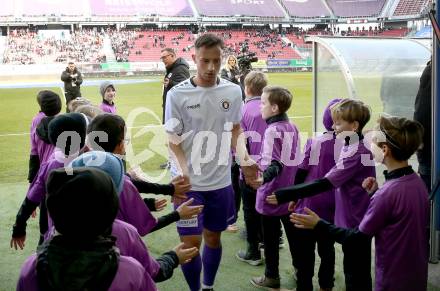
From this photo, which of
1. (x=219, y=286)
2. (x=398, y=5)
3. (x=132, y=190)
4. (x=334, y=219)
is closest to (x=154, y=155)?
(x=219, y=286)

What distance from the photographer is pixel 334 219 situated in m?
3.42

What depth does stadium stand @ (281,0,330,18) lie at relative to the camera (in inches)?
2160

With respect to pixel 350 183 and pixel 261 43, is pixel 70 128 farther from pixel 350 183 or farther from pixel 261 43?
pixel 261 43

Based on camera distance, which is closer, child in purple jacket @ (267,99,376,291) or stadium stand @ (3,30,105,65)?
child in purple jacket @ (267,99,376,291)

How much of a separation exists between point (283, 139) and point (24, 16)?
149 feet

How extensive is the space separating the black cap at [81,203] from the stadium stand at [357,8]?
58798 mm

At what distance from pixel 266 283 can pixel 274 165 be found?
0.98 m

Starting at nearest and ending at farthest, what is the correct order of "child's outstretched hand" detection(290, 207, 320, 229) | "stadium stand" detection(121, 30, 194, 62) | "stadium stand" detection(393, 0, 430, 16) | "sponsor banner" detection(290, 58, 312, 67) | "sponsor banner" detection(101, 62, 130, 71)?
"child's outstretched hand" detection(290, 207, 320, 229)
"sponsor banner" detection(101, 62, 130, 71)
"sponsor banner" detection(290, 58, 312, 67)
"stadium stand" detection(121, 30, 194, 62)
"stadium stand" detection(393, 0, 430, 16)

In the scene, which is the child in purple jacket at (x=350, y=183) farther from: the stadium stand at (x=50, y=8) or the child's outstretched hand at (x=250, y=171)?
the stadium stand at (x=50, y=8)

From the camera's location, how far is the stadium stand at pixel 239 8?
167 feet

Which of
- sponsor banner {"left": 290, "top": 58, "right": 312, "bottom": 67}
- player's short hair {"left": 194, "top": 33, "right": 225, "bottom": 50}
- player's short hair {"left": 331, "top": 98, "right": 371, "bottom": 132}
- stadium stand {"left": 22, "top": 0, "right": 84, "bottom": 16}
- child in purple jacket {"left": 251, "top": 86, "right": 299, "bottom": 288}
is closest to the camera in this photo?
player's short hair {"left": 331, "top": 98, "right": 371, "bottom": 132}

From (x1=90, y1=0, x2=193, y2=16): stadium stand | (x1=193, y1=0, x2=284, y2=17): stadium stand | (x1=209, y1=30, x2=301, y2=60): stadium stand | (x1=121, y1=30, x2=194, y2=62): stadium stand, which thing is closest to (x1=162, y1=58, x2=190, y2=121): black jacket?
(x1=121, y1=30, x2=194, y2=62): stadium stand

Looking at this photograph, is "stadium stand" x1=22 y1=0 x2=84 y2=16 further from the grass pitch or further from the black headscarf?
the black headscarf

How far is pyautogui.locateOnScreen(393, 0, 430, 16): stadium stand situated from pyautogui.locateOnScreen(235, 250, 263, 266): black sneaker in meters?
54.0
